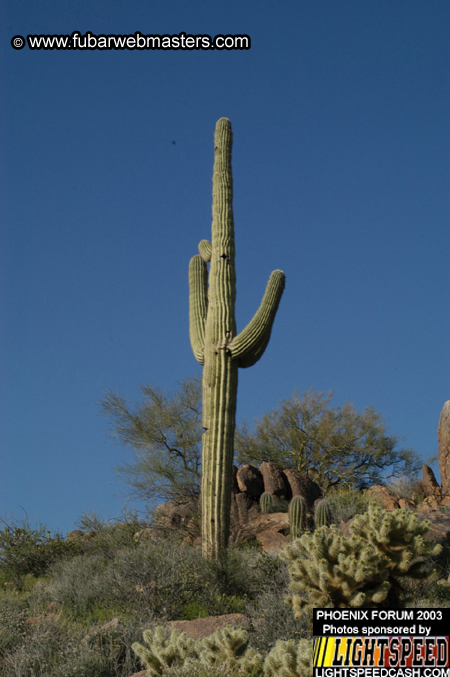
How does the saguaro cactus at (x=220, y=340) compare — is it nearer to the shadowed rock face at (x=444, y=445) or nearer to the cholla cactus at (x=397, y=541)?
the cholla cactus at (x=397, y=541)

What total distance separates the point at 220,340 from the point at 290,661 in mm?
6686

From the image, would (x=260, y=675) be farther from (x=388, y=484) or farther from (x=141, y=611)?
(x=388, y=484)

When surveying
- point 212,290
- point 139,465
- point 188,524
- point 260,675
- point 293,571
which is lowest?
point 260,675

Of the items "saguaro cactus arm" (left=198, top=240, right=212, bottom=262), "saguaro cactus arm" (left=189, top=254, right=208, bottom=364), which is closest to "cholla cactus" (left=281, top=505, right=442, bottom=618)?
"saguaro cactus arm" (left=189, top=254, right=208, bottom=364)

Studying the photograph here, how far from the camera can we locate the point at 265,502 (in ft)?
45.3

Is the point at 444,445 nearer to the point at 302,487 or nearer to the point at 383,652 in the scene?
the point at 302,487

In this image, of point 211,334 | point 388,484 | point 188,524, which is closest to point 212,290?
point 211,334

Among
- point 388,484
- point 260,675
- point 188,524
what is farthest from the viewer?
point 388,484

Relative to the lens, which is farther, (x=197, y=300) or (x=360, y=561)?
(x=197, y=300)

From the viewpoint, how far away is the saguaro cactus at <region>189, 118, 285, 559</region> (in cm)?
952

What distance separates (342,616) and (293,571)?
2.12 feet

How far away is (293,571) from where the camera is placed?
15.8ft

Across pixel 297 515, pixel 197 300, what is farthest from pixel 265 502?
pixel 197 300

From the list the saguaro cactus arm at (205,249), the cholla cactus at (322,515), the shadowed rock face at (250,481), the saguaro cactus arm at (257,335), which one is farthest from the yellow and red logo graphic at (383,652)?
the shadowed rock face at (250,481)
